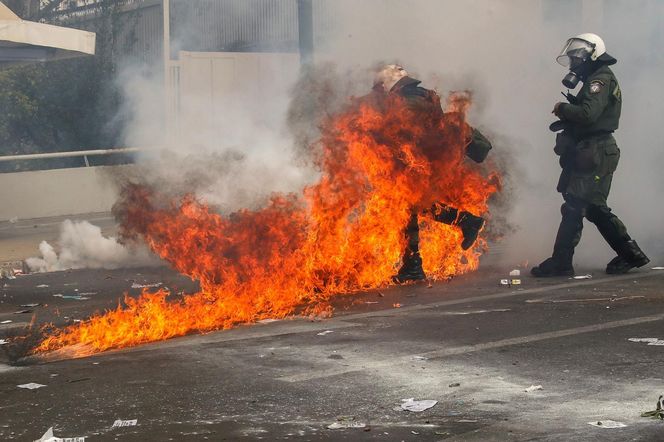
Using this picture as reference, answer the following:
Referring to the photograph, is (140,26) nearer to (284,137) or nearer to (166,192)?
(284,137)

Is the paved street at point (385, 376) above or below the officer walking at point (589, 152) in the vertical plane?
A: below

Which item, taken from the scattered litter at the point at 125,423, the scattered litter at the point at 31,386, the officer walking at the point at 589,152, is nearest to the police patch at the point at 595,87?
the officer walking at the point at 589,152

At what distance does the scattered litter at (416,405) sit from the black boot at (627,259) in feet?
14.1

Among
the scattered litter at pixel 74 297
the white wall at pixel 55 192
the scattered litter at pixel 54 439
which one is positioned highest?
the white wall at pixel 55 192

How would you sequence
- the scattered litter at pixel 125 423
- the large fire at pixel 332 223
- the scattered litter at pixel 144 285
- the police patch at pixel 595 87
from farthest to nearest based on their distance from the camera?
the scattered litter at pixel 144 285
the police patch at pixel 595 87
the large fire at pixel 332 223
the scattered litter at pixel 125 423

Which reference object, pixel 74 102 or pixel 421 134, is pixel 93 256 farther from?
pixel 74 102

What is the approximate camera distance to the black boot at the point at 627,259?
30.8 ft

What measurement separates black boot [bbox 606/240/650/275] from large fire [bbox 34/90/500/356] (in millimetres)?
1162

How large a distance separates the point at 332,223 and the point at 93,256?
384 cm

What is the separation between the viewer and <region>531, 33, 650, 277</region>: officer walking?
366 inches

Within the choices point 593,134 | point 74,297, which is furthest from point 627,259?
point 74,297

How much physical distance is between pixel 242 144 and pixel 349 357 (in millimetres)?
6633

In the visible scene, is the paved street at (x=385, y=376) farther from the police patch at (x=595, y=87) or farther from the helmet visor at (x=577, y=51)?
the helmet visor at (x=577, y=51)

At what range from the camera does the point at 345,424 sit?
5234 millimetres
